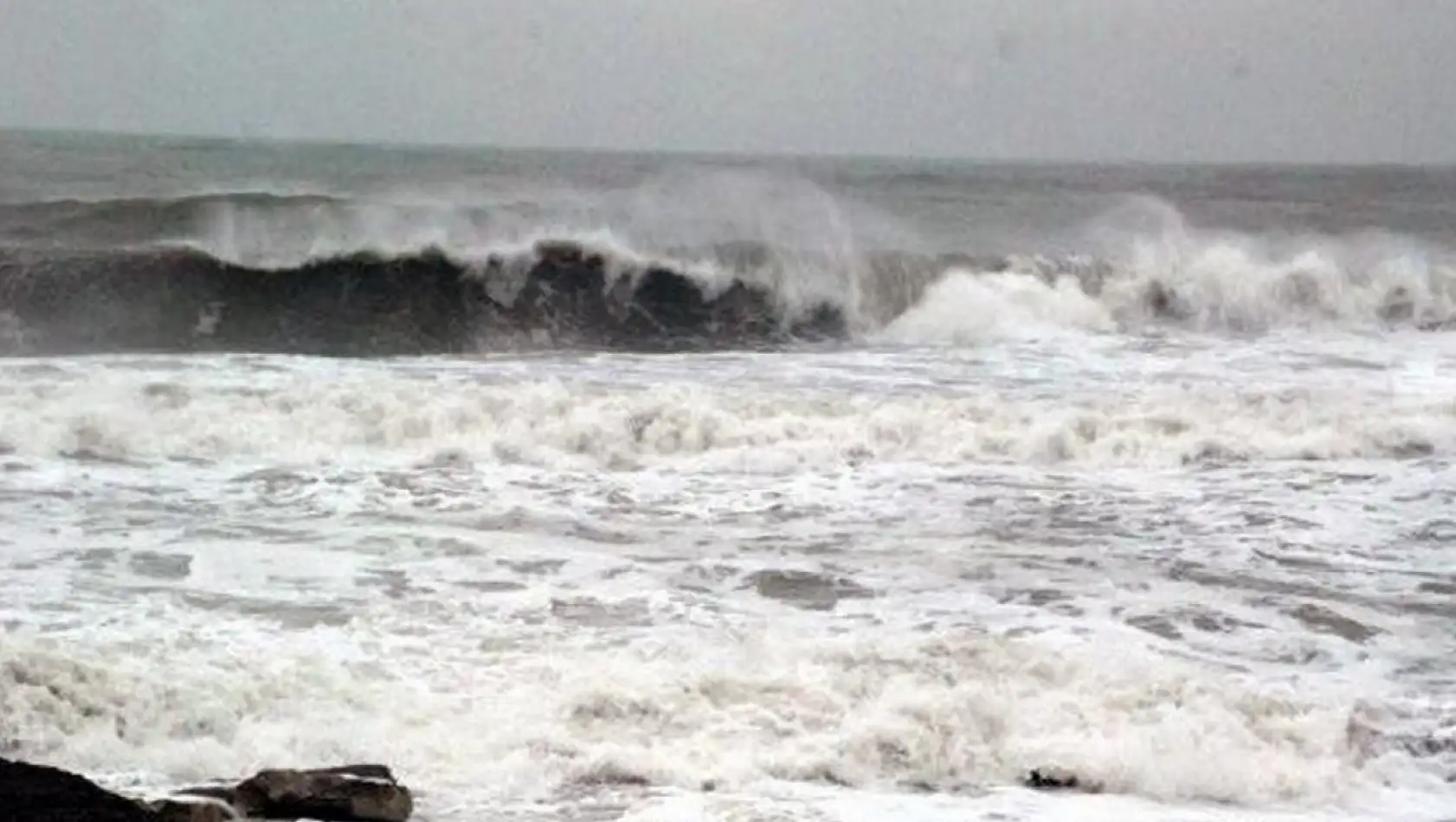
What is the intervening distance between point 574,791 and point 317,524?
4.15 m

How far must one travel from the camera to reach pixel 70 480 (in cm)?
1059

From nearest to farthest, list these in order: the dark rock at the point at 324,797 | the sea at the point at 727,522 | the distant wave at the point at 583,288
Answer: the dark rock at the point at 324,797 < the sea at the point at 727,522 < the distant wave at the point at 583,288

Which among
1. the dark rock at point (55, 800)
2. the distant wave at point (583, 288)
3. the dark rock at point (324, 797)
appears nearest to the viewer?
the dark rock at point (55, 800)

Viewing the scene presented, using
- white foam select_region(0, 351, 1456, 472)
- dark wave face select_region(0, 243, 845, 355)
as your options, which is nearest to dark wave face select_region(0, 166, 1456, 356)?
dark wave face select_region(0, 243, 845, 355)

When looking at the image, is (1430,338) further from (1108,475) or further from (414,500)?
(414,500)

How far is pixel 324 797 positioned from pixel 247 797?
0.24 metres

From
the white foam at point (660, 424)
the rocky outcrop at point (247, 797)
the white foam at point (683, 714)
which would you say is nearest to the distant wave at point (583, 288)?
the white foam at point (660, 424)

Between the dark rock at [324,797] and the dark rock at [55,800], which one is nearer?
the dark rock at [55,800]

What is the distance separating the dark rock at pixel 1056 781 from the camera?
6.11 m

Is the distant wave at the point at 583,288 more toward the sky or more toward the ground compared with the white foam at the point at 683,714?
more toward the sky

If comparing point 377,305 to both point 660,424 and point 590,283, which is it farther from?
point 660,424

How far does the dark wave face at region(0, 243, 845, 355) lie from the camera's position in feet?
59.7

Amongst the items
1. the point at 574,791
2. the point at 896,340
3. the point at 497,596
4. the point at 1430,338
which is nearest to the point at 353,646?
the point at 497,596

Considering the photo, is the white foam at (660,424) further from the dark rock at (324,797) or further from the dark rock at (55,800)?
the dark rock at (55,800)
